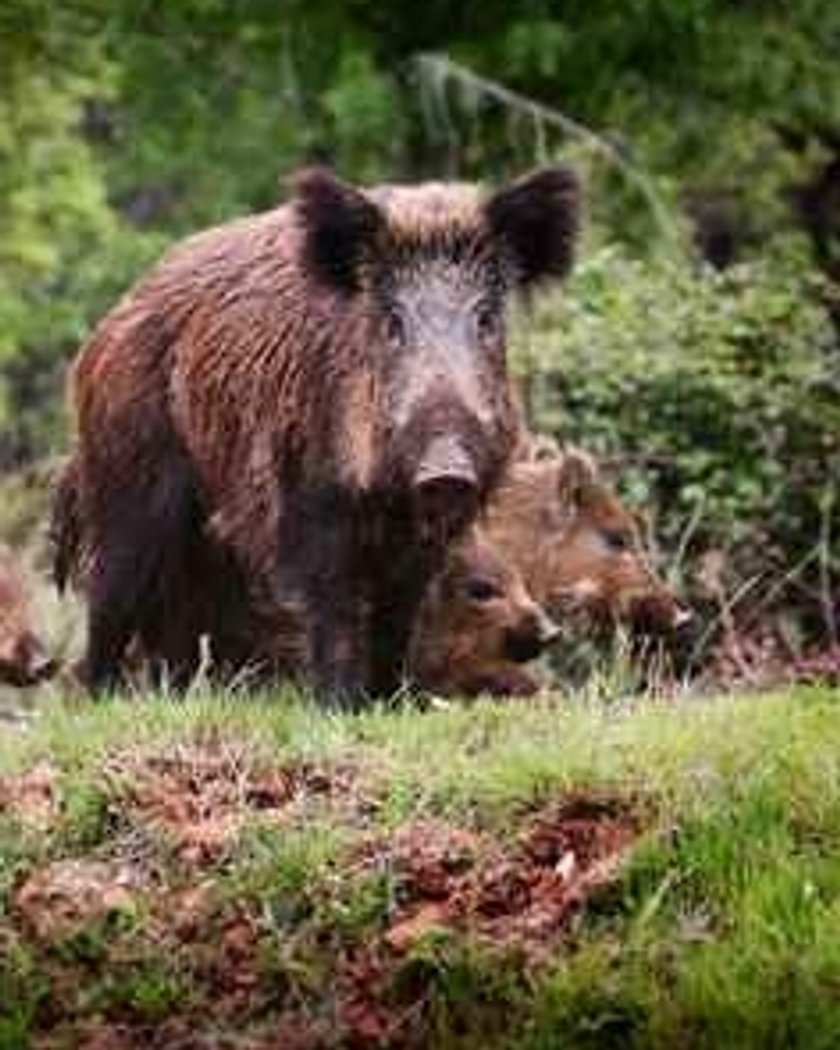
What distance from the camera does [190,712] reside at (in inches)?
371

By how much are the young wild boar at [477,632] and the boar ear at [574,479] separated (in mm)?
1004

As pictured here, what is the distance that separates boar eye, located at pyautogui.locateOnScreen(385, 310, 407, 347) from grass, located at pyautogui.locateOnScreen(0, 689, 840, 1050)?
1.42 m

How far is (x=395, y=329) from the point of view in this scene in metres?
10.2

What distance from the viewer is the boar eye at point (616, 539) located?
12883mm

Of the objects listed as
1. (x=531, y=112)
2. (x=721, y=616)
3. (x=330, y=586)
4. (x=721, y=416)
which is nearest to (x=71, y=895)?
(x=330, y=586)

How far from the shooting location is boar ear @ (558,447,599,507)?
12.8 metres

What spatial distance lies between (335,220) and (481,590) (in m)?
1.86

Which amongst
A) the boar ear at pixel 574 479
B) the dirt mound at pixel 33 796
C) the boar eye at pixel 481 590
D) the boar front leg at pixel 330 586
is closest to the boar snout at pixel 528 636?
the boar eye at pixel 481 590

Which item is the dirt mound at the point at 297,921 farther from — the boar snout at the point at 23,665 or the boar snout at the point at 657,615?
the boar snout at the point at 657,615

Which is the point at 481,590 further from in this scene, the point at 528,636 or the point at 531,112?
the point at 531,112

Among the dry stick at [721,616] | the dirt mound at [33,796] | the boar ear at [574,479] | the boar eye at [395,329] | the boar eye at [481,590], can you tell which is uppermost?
the boar eye at [395,329]

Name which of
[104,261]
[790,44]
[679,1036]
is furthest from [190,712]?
[104,261]

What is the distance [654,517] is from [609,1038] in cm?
731

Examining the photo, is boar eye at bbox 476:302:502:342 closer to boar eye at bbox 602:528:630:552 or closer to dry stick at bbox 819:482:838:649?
boar eye at bbox 602:528:630:552
